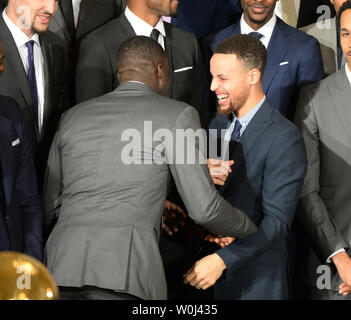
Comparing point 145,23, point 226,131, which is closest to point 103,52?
point 145,23

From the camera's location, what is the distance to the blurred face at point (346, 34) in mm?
3611

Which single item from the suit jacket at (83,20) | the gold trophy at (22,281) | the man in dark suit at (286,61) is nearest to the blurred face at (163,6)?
the suit jacket at (83,20)

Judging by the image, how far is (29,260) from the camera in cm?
218

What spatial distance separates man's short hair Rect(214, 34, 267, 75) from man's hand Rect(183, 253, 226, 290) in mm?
826

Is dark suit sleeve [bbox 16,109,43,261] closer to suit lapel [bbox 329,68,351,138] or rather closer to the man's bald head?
the man's bald head

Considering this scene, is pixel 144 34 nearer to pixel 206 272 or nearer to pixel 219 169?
pixel 219 169

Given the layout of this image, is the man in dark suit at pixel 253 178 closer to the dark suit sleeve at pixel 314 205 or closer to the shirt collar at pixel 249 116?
the shirt collar at pixel 249 116

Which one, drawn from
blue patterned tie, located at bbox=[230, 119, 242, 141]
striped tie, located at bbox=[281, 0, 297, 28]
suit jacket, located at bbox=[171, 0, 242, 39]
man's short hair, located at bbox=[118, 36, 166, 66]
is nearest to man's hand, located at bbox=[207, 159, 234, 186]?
blue patterned tie, located at bbox=[230, 119, 242, 141]

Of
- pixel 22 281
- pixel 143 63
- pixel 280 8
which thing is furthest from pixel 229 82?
pixel 22 281

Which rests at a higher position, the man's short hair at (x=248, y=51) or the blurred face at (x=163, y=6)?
the blurred face at (x=163, y=6)

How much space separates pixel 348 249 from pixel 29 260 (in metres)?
1.85

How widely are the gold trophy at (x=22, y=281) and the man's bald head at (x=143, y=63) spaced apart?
101cm

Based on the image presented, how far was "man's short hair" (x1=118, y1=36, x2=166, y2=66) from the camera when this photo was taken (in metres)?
2.94

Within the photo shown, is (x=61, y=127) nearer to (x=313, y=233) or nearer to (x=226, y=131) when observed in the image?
(x=226, y=131)
